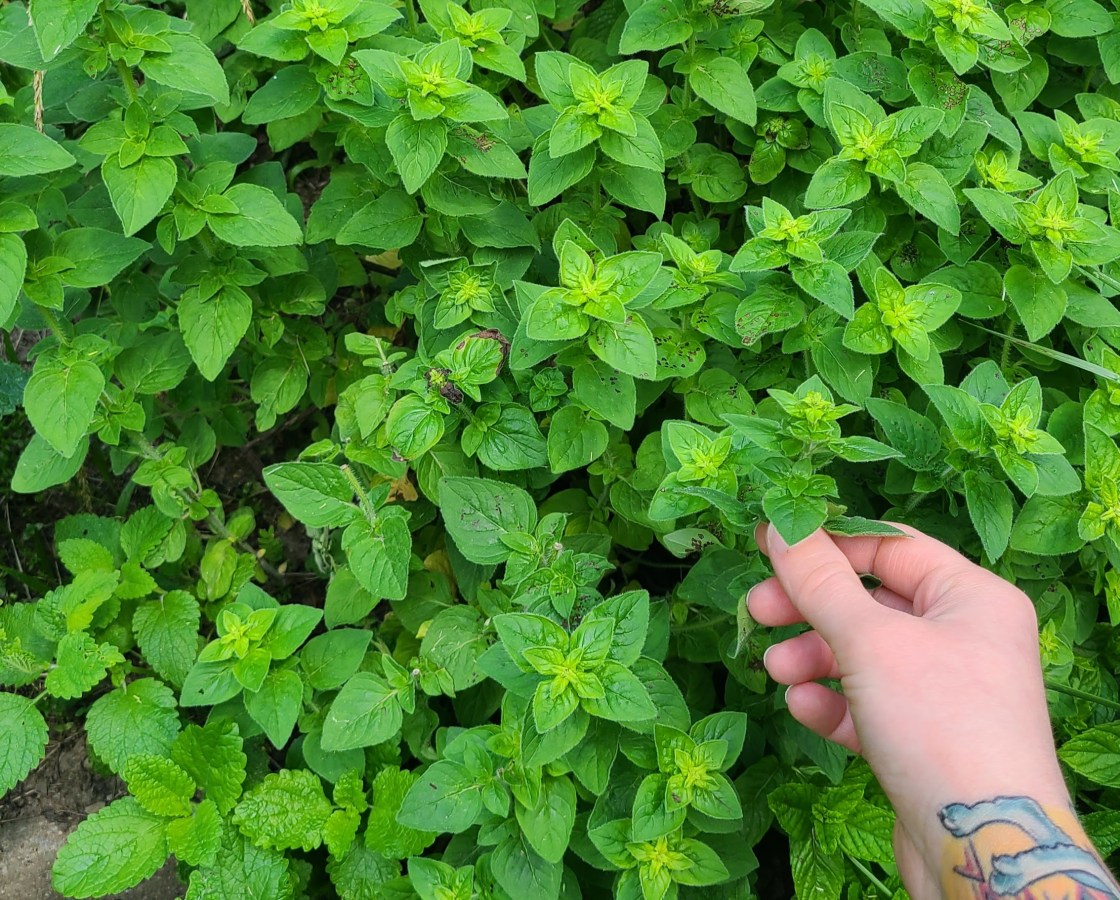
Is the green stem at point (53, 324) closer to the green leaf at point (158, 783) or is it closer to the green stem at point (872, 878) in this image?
the green leaf at point (158, 783)

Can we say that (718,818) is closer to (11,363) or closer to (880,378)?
(880,378)

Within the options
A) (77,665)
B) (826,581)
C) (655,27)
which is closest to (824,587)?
(826,581)

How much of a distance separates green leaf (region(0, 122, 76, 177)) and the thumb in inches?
91.3

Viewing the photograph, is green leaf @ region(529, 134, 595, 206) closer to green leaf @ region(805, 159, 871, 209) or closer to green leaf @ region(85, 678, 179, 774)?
green leaf @ region(805, 159, 871, 209)

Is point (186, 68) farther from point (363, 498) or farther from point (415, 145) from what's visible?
point (363, 498)

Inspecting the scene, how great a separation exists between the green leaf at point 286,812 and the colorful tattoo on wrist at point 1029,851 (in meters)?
2.10

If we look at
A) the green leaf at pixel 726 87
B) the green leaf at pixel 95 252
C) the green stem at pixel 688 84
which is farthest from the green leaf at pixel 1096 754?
the green leaf at pixel 95 252

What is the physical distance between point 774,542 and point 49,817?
10.9 feet

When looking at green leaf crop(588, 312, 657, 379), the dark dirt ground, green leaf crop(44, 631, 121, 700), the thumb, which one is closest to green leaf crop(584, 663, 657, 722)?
the thumb

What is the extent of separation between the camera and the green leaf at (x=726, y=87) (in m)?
3.02

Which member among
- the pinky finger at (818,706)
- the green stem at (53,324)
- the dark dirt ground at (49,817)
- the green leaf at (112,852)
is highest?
the green stem at (53,324)

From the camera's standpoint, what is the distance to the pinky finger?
2.37 meters

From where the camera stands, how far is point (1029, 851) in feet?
5.98

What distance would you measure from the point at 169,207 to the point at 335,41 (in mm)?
834
